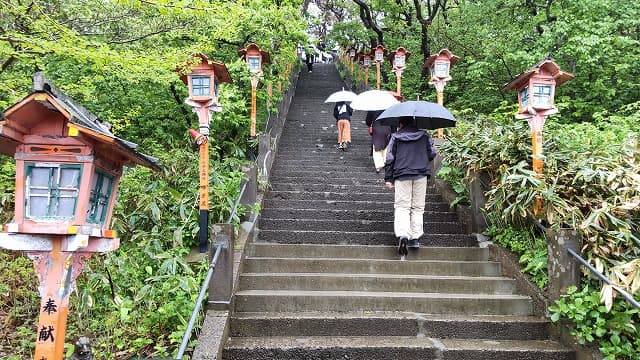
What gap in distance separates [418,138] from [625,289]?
2.95 metres

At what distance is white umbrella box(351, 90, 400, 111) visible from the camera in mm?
9461

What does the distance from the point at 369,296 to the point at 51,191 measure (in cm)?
341

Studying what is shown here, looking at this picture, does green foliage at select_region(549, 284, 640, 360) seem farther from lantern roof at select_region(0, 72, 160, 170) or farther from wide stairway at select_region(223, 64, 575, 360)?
lantern roof at select_region(0, 72, 160, 170)

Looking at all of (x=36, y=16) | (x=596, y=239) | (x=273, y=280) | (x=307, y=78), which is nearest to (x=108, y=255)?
(x=273, y=280)

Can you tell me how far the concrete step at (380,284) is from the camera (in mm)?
5332

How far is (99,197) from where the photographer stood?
3.27 metres

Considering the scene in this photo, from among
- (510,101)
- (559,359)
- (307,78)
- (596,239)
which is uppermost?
(307,78)

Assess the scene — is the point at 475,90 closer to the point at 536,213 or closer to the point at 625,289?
the point at 536,213

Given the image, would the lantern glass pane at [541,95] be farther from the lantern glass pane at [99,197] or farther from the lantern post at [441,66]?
the lantern glass pane at [99,197]

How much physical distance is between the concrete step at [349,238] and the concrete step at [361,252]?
298 mm

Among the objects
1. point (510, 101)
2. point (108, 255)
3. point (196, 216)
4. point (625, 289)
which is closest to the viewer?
point (625, 289)

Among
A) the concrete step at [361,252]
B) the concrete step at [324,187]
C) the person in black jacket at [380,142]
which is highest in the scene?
the person in black jacket at [380,142]

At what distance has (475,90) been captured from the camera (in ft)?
48.5

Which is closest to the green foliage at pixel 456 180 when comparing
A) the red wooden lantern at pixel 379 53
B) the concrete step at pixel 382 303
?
the concrete step at pixel 382 303
